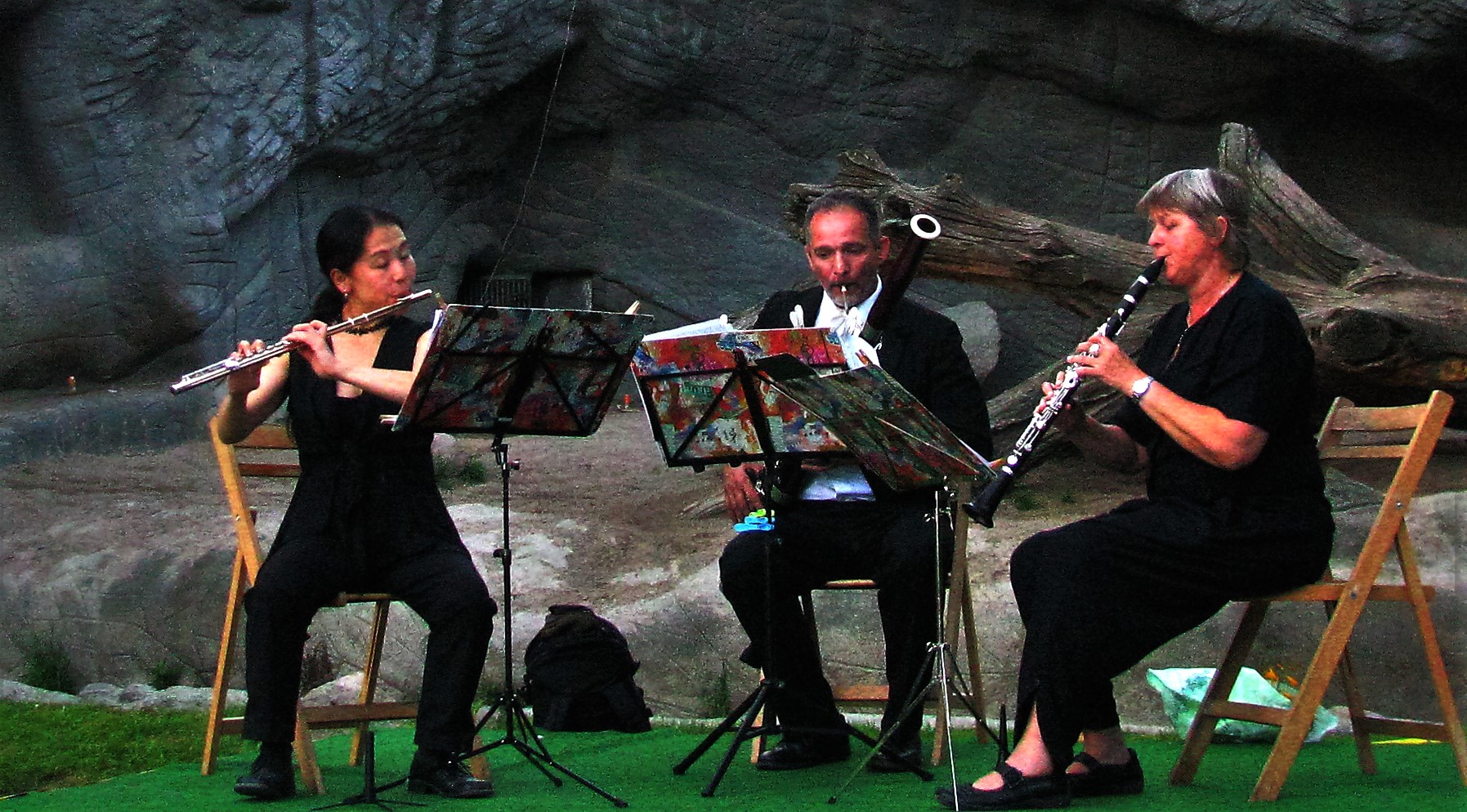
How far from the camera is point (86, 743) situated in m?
4.93

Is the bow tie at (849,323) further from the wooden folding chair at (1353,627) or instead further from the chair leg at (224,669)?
the chair leg at (224,669)

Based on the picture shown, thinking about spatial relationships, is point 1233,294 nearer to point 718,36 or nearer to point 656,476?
point 656,476

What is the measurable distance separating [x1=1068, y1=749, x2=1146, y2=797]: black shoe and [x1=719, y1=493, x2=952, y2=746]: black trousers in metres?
0.51

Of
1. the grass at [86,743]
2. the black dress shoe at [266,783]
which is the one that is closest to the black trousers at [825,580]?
the black dress shoe at [266,783]

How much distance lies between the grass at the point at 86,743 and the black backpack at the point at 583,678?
0.92 metres

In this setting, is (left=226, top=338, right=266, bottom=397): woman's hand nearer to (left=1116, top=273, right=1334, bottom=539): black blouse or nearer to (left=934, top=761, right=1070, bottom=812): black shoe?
(left=934, top=761, right=1070, bottom=812): black shoe

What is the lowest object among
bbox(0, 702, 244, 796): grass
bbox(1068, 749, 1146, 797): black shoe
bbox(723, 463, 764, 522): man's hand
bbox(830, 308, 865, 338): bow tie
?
bbox(0, 702, 244, 796): grass

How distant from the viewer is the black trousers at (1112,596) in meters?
3.48

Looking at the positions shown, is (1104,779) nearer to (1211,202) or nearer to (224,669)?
(1211,202)

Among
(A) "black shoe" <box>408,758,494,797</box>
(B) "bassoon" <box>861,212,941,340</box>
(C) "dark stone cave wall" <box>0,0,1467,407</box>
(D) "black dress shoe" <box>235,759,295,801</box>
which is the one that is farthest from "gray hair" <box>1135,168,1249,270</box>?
(C) "dark stone cave wall" <box>0,0,1467,407</box>

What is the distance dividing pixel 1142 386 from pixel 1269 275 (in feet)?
11.4

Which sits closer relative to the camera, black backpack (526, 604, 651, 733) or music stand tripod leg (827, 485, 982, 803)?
music stand tripod leg (827, 485, 982, 803)

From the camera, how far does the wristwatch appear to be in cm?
354

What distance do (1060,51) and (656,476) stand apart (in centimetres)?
359
